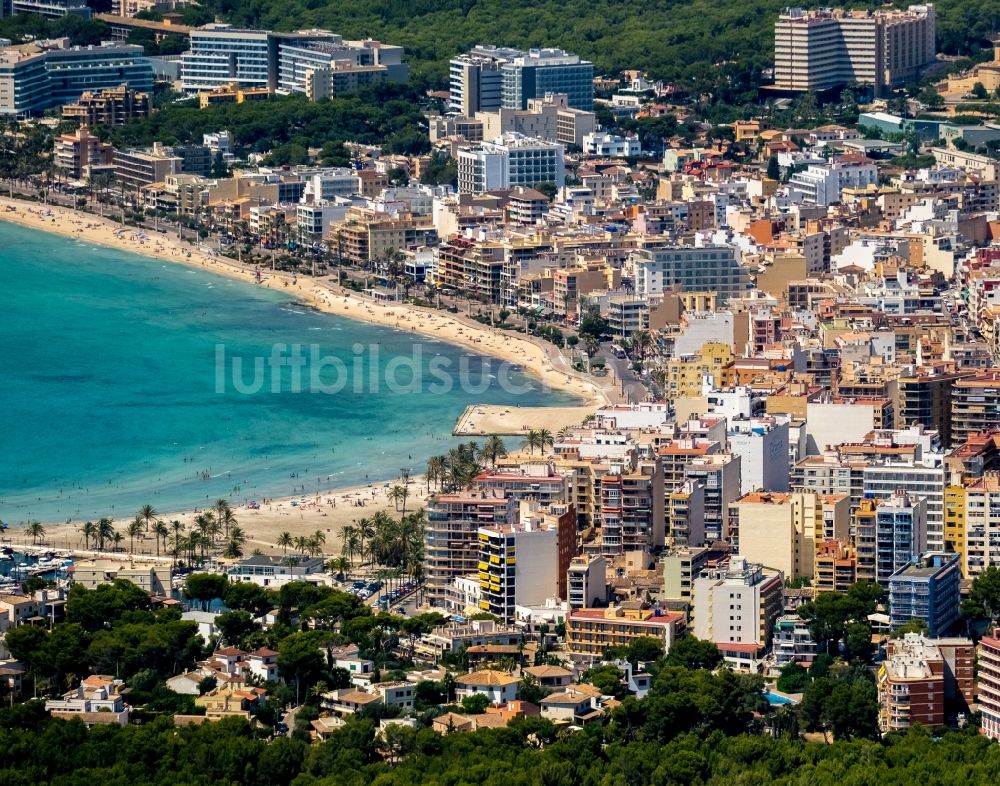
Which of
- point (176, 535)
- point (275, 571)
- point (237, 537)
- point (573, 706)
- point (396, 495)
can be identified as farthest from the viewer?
point (396, 495)

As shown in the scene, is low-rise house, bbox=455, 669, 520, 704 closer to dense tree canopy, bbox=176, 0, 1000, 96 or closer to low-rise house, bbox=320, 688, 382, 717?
low-rise house, bbox=320, 688, 382, 717

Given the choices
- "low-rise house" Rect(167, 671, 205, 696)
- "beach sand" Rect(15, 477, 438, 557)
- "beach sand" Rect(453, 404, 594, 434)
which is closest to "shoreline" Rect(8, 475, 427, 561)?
"beach sand" Rect(15, 477, 438, 557)

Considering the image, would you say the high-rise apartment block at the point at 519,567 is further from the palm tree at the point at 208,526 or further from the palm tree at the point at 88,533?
the palm tree at the point at 88,533

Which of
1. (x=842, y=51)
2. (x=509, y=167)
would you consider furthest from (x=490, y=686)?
(x=842, y=51)

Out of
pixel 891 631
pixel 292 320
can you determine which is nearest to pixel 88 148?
pixel 292 320

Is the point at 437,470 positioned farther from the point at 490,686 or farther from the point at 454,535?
the point at 490,686
